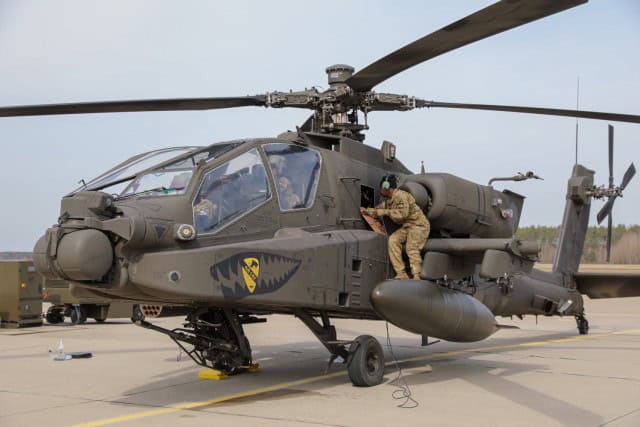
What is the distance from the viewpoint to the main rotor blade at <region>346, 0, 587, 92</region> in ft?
19.9

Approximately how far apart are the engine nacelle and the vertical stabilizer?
147 inches

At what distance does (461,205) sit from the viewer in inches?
368

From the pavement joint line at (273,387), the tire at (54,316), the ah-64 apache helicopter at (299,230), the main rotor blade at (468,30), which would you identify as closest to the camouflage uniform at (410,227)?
the ah-64 apache helicopter at (299,230)

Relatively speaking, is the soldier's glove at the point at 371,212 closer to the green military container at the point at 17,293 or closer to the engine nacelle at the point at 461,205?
the engine nacelle at the point at 461,205

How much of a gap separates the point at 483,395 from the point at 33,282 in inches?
488

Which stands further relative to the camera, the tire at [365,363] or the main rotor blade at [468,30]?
the tire at [365,363]

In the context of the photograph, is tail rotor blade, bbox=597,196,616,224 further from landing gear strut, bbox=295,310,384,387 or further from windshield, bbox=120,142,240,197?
windshield, bbox=120,142,240,197

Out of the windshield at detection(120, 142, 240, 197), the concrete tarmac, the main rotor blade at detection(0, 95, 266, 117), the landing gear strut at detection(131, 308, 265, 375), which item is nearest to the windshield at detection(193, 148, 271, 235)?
the windshield at detection(120, 142, 240, 197)

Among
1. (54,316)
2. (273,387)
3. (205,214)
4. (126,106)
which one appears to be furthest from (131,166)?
(54,316)

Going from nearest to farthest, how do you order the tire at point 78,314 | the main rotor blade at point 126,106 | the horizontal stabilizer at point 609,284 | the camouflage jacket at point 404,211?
the main rotor blade at point 126,106, the camouflage jacket at point 404,211, the horizontal stabilizer at point 609,284, the tire at point 78,314

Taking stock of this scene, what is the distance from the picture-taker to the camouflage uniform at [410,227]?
8922 millimetres

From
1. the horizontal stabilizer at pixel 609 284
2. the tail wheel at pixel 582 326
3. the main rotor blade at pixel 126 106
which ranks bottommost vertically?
the tail wheel at pixel 582 326

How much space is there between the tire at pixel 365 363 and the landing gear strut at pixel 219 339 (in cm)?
145

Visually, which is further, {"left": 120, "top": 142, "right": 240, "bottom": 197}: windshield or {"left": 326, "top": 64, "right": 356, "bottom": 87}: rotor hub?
{"left": 326, "top": 64, "right": 356, "bottom": 87}: rotor hub
